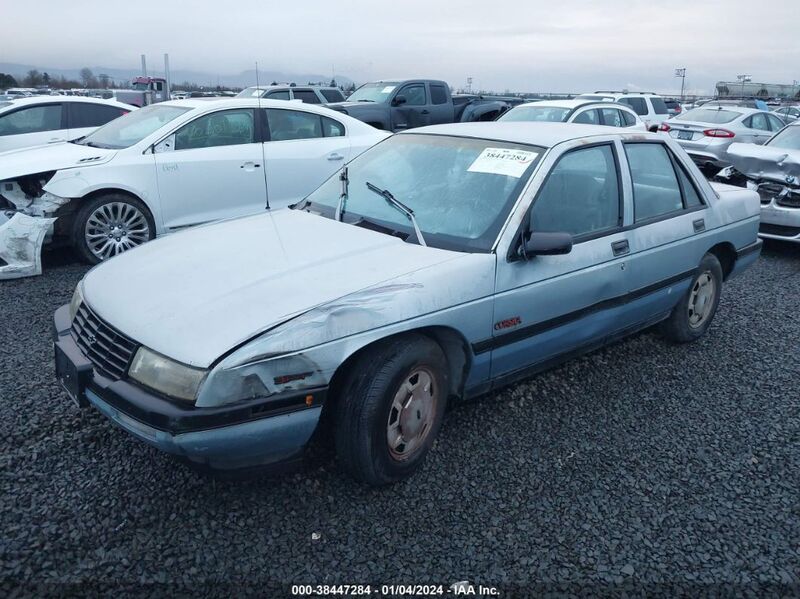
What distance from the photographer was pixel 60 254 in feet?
21.8

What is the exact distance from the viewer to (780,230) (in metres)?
7.19

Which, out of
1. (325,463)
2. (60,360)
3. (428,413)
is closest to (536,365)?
(428,413)

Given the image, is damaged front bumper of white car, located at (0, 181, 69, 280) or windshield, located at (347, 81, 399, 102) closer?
damaged front bumper of white car, located at (0, 181, 69, 280)

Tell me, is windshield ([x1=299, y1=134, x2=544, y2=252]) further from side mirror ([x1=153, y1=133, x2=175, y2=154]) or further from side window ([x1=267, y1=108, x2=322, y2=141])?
side window ([x1=267, y1=108, x2=322, y2=141])

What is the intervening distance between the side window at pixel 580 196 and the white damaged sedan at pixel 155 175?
12.9 ft

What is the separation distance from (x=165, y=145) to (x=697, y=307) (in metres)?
4.99

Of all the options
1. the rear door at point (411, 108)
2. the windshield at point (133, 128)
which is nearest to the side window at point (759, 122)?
the rear door at point (411, 108)

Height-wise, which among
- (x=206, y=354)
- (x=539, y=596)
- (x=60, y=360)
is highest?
(x=206, y=354)

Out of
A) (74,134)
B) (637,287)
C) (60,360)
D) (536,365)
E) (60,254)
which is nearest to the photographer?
(60,360)

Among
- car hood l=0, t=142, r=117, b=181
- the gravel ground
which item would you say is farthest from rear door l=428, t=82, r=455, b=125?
the gravel ground

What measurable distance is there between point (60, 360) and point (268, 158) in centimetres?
420

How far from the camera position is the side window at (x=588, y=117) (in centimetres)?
1062

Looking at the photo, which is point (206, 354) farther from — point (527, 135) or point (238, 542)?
point (527, 135)

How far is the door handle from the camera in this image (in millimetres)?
3668
